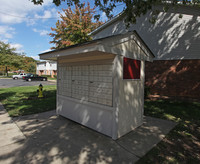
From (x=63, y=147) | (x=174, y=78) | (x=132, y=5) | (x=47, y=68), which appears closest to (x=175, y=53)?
(x=174, y=78)

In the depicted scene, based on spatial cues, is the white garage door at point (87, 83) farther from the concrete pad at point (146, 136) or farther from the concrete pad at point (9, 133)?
the concrete pad at point (9, 133)

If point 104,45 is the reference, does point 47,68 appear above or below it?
above

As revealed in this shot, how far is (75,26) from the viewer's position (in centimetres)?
1838

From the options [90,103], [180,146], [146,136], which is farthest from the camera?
[90,103]

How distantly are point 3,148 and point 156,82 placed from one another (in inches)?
360

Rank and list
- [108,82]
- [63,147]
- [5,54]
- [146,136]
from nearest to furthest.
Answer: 1. [63,147]
2. [108,82]
3. [146,136]
4. [5,54]

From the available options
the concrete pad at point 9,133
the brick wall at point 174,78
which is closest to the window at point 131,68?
the concrete pad at point 9,133

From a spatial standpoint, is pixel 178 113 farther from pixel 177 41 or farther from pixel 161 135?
pixel 177 41

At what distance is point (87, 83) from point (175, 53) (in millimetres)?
7449

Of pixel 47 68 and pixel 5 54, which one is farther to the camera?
pixel 47 68

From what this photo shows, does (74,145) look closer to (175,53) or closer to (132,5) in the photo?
(132,5)

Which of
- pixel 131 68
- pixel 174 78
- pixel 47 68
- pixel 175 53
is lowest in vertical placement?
pixel 174 78

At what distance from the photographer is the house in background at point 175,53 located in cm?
789

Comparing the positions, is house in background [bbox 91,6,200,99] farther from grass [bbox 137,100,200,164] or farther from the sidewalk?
the sidewalk
